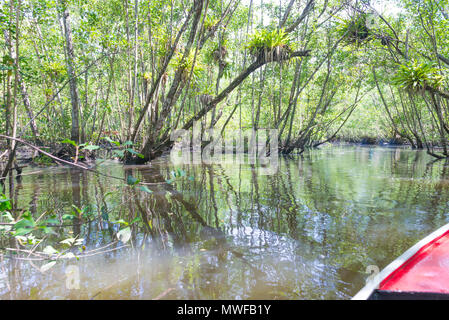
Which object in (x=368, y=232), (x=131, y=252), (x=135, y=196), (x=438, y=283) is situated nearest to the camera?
(x=438, y=283)

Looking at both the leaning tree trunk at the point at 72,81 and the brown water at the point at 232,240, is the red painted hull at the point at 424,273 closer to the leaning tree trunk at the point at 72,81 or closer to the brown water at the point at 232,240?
the brown water at the point at 232,240

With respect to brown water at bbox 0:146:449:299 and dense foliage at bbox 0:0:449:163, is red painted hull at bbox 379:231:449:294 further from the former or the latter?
dense foliage at bbox 0:0:449:163

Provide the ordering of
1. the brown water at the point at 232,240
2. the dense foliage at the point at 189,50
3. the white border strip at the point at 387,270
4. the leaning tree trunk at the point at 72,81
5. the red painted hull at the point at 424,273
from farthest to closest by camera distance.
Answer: the leaning tree trunk at the point at 72,81, the dense foliage at the point at 189,50, the brown water at the point at 232,240, the red painted hull at the point at 424,273, the white border strip at the point at 387,270

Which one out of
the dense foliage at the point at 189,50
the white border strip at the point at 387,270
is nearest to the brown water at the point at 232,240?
the white border strip at the point at 387,270

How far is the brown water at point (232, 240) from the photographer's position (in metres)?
2.22

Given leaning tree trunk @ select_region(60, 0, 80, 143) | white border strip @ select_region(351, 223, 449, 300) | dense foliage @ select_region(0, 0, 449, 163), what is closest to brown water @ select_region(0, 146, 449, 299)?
white border strip @ select_region(351, 223, 449, 300)

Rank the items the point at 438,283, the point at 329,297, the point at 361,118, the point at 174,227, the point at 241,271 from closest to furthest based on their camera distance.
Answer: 1. the point at 438,283
2. the point at 329,297
3. the point at 241,271
4. the point at 174,227
5. the point at 361,118

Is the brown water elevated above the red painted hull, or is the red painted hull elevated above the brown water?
A: the red painted hull

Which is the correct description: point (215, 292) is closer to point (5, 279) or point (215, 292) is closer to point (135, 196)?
point (5, 279)

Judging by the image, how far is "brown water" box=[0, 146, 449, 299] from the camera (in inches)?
87.6

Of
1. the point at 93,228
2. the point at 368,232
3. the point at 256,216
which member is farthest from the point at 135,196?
the point at 368,232

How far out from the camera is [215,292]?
7.15 feet

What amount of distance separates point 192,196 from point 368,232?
3271 mm

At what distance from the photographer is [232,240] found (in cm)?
324
